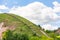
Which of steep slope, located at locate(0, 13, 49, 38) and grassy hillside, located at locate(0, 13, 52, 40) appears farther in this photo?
steep slope, located at locate(0, 13, 49, 38)

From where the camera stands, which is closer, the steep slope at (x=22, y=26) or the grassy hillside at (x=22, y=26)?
the grassy hillside at (x=22, y=26)

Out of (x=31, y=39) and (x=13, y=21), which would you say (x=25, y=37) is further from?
(x=13, y=21)

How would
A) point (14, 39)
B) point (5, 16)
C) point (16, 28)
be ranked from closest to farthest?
point (14, 39) → point (16, 28) → point (5, 16)

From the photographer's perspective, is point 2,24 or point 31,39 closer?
point 31,39

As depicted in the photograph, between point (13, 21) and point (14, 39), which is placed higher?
point (13, 21)

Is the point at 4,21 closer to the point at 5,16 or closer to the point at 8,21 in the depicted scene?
the point at 8,21

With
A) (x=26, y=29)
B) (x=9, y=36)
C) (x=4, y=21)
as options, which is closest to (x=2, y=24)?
(x=4, y=21)

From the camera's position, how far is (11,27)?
10888 centimetres

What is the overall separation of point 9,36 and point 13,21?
130 feet

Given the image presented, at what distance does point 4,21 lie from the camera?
117438 mm

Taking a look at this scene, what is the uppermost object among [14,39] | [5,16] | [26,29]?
[5,16]

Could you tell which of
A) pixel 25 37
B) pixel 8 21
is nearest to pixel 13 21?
pixel 8 21

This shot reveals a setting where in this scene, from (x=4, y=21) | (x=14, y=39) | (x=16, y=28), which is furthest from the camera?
(x=4, y=21)

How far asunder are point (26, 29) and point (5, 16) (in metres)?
23.1
